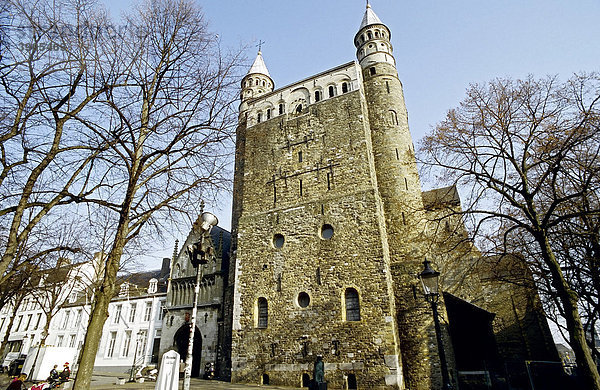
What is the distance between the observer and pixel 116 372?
2378 cm

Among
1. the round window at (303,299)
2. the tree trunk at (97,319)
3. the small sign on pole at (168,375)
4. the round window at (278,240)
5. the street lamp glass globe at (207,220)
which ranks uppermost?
the round window at (278,240)

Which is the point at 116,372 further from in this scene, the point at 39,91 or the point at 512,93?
the point at 512,93

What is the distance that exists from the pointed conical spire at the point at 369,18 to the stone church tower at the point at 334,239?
1.64 m

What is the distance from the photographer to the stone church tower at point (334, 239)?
1380 cm

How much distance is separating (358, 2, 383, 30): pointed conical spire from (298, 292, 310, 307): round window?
18.1 meters

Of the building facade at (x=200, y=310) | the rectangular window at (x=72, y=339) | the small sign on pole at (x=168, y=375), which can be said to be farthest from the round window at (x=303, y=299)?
the rectangular window at (x=72, y=339)

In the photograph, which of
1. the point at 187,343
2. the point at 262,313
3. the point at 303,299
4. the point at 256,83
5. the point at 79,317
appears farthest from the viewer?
the point at 79,317

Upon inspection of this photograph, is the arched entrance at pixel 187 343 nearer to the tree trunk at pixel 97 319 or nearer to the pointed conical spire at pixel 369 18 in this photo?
the tree trunk at pixel 97 319

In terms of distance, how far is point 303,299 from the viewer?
15.6 meters

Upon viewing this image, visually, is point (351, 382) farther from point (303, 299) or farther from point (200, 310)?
point (200, 310)

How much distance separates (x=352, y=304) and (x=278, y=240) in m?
5.05

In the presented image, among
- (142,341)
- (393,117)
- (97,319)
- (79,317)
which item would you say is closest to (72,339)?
(79,317)

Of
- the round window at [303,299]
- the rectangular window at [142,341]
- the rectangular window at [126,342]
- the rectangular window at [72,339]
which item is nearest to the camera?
the round window at [303,299]

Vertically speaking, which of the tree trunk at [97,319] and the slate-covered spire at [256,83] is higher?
the slate-covered spire at [256,83]
